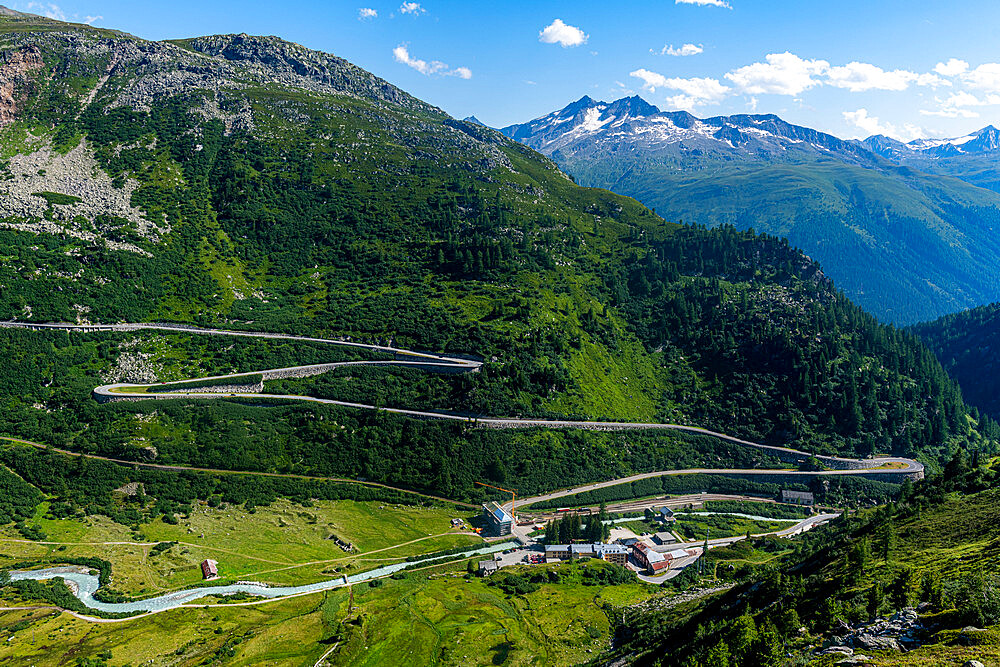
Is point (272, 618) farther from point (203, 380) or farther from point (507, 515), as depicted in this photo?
point (203, 380)

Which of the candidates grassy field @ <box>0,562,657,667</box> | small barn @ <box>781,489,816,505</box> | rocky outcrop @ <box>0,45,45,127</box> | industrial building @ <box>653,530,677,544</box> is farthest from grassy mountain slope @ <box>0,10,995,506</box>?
grassy field @ <box>0,562,657,667</box>

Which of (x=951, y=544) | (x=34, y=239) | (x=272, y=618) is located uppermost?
(x=34, y=239)

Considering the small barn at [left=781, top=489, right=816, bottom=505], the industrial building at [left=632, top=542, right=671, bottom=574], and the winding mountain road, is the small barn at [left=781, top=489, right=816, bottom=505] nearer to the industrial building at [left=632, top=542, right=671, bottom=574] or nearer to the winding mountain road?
the winding mountain road

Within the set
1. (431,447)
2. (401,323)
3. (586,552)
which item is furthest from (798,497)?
(401,323)

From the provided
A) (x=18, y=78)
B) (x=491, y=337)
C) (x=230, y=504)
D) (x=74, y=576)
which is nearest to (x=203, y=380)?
(x=230, y=504)

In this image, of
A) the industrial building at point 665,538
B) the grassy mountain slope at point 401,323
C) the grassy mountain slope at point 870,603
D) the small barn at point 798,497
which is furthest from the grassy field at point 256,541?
the small barn at point 798,497

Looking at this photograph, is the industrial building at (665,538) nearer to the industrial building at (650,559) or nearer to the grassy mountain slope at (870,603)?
the industrial building at (650,559)
